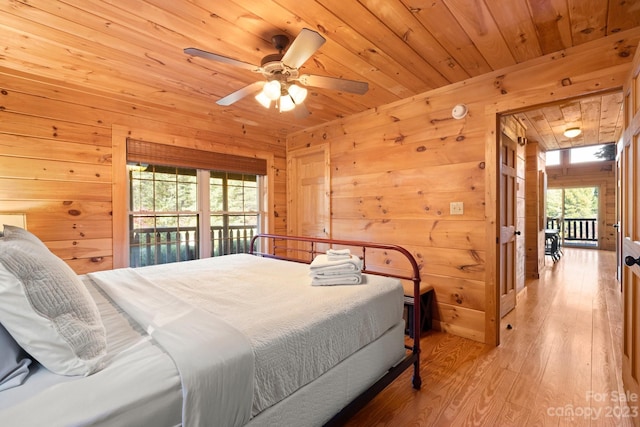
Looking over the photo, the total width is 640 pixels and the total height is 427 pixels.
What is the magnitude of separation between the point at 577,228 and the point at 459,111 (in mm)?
9832

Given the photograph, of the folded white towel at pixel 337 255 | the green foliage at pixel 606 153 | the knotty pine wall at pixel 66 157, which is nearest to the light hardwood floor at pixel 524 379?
the folded white towel at pixel 337 255

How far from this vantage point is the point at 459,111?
276cm

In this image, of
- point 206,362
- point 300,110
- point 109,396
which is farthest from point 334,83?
point 109,396

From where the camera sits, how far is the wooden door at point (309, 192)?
4074 millimetres

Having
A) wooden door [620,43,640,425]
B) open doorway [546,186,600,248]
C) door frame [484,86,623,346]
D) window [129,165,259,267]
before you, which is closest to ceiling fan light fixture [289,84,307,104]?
door frame [484,86,623,346]

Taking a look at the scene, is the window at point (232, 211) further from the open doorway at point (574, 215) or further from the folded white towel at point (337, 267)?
the open doorway at point (574, 215)

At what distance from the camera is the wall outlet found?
2.80 metres

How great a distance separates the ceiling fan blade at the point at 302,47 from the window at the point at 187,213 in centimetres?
243

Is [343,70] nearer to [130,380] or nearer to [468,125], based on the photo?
[468,125]

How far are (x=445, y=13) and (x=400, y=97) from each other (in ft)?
4.32

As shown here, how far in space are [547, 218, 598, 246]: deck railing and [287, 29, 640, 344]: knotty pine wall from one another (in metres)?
8.88

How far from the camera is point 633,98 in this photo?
5.58ft

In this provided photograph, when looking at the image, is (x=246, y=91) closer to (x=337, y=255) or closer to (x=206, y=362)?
(x=337, y=255)

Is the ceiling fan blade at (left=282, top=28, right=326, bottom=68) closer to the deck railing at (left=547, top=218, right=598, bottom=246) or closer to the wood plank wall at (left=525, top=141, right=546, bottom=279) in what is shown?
the wood plank wall at (left=525, top=141, right=546, bottom=279)
